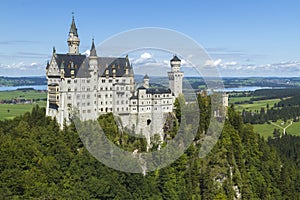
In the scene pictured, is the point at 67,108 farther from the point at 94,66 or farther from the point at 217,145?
the point at 217,145

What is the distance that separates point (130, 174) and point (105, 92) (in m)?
14.7

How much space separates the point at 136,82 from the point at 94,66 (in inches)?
270

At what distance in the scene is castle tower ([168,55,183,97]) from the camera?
6575cm

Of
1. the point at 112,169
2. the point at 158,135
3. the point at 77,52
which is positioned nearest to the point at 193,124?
the point at 158,135

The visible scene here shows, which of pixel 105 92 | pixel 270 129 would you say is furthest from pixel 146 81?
pixel 270 129

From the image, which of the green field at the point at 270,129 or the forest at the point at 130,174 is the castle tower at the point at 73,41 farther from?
the green field at the point at 270,129

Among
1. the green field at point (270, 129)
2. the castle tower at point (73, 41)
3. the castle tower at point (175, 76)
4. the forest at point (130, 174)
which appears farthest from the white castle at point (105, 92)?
the green field at point (270, 129)

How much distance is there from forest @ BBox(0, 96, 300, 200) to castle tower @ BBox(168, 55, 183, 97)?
13.3 ft

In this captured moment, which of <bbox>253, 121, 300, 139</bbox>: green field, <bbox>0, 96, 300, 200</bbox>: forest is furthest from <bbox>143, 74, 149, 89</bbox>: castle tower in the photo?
<bbox>253, 121, 300, 139</bbox>: green field

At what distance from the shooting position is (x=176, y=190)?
Result: 2226 inches

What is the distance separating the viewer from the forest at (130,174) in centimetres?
5156

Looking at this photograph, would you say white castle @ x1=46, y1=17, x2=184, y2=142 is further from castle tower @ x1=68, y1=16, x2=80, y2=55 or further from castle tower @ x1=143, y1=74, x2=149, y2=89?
castle tower @ x1=68, y1=16, x2=80, y2=55

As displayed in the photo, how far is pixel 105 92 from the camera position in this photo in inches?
2504

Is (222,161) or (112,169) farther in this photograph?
(222,161)
